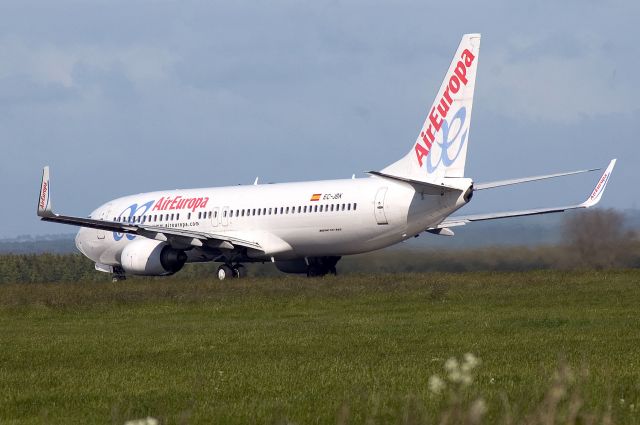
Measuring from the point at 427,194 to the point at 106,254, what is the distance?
54.4 feet

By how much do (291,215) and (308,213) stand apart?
0.82 meters

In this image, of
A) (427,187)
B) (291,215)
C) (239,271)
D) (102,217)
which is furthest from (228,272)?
(427,187)

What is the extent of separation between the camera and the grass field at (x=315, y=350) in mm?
12523

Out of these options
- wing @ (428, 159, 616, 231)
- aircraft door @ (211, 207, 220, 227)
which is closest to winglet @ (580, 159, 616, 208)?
wing @ (428, 159, 616, 231)

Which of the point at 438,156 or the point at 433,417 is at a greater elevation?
the point at 438,156

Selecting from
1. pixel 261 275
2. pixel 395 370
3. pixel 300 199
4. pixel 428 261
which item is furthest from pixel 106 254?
→ pixel 395 370

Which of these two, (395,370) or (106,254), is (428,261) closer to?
(106,254)

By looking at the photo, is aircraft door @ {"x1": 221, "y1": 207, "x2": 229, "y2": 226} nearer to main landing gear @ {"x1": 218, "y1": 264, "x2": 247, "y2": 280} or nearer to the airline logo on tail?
main landing gear @ {"x1": 218, "y1": 264, "x2": 247, "y2": 280}

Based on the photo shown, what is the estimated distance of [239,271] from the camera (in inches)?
1772

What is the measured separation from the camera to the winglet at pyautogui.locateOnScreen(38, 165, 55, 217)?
134 feet

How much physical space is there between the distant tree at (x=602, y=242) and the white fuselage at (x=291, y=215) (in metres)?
5.08

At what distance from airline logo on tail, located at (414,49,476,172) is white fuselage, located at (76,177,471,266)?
1054 mm

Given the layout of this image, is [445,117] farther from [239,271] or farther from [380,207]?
[239,271]

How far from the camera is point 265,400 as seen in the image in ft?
43.0
